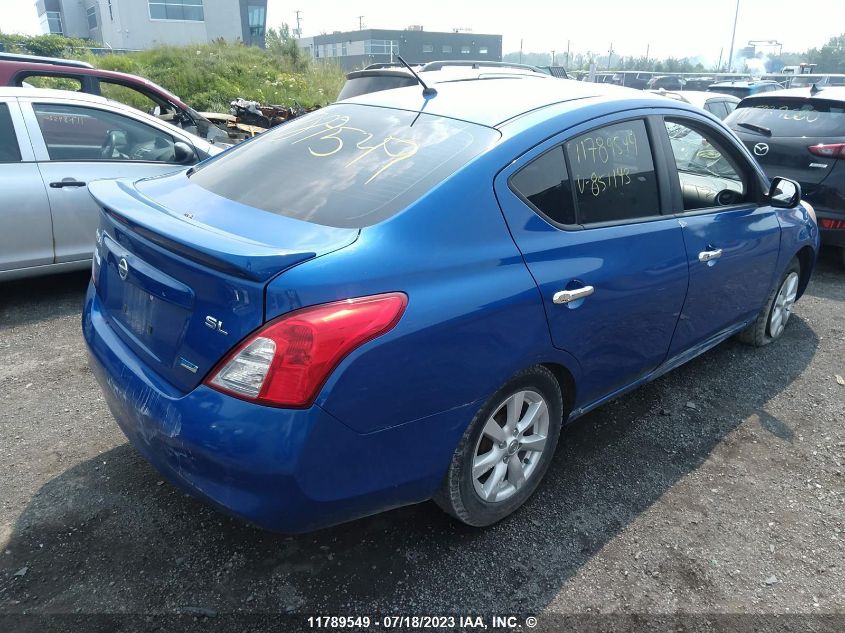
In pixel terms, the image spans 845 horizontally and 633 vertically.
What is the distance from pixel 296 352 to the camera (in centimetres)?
185

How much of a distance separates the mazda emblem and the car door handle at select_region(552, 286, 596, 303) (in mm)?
1600

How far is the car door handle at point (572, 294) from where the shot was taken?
245 centimetres

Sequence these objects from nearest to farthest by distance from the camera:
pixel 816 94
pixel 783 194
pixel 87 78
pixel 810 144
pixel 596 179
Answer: pixel 596 179, pixel 783 194, pixel 810 144, pixel 816 94, pixel 87 78

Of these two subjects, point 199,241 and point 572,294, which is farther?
point 572,294

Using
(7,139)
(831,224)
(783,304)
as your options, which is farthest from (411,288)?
(831,224)

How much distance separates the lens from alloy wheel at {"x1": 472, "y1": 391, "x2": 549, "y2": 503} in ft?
8.11

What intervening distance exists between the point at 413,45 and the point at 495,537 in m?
83.0

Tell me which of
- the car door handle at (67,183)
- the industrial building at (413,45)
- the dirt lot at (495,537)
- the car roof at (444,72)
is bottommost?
the dirt lot at (495,537)

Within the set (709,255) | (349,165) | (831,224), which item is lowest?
(831,224)

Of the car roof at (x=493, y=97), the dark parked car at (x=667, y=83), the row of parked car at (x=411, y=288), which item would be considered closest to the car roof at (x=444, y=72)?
the row of parked car at (x=411, y=288)

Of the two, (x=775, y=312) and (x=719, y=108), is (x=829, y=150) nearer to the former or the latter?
(x=775, y=312)

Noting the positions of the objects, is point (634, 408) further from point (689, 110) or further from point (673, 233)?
point (689, 110)

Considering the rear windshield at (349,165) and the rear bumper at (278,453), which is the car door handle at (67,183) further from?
the rear bumper at (278,453)

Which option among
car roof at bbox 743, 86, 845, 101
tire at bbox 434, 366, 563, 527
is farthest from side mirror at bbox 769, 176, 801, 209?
car roof at bbox 743, 86, 845, 101
